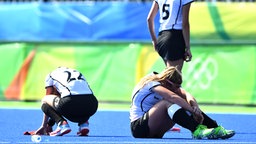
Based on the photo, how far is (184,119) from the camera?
8.89m

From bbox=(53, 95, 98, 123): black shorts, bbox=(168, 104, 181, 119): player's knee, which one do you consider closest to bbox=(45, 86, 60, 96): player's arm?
bbox=(53, 95, 98, 123): black shorts

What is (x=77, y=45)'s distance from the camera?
1705 cm

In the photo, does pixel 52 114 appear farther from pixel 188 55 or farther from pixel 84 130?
pixel 188 55

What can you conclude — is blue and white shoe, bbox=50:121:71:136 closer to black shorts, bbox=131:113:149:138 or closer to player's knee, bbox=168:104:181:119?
black shorts, bbox=131:113:149:138

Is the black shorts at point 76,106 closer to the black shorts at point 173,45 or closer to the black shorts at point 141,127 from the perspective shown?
the black shorts at point 141,127

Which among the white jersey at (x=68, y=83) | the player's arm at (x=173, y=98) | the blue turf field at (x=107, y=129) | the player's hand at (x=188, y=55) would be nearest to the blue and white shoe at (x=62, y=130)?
the blue turf field at (x=107, y=129)

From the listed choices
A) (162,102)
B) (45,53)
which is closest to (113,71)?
(45,53)

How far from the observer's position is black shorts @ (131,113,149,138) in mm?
9172

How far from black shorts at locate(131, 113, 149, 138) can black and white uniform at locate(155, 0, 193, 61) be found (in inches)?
61.5

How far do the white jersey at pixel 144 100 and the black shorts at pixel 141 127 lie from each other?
0.25 feet

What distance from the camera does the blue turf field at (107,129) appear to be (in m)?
8.86

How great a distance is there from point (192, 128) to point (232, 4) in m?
8.65

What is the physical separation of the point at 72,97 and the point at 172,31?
175 cm

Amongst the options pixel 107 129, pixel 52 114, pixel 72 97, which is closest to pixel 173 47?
pixel 107 129
